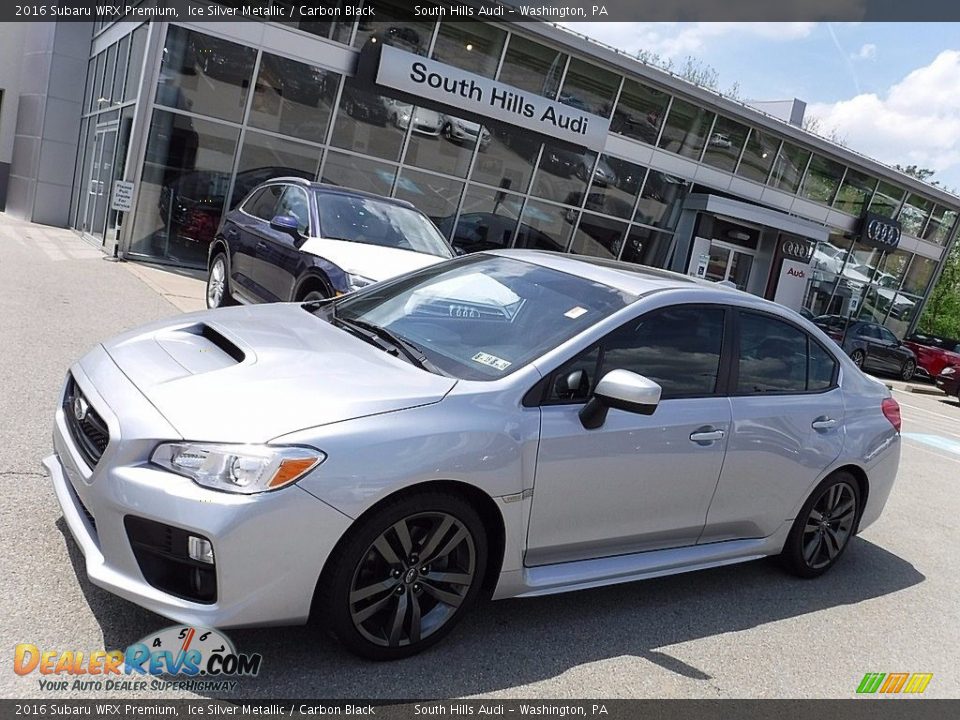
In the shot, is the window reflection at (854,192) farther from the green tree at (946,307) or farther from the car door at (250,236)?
the car door at (250,236)

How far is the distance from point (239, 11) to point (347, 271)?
10146 millimetres

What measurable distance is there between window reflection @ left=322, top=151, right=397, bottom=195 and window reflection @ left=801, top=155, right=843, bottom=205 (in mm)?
14931

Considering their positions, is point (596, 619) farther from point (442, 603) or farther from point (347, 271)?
point (347, 271)

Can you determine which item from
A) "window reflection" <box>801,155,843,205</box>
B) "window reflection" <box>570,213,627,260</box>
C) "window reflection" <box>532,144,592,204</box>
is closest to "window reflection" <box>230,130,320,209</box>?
"window reflection" <box>532,144,592,204</box>

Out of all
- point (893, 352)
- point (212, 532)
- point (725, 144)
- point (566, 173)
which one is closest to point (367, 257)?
point (212, 532)

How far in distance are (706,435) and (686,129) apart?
1997cm

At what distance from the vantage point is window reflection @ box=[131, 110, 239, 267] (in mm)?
14703

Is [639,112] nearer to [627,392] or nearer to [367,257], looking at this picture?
[367,257]

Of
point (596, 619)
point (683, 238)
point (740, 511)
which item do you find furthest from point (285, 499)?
point (683, 238)

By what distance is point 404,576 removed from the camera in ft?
10.2

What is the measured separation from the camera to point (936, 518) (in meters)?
6.87

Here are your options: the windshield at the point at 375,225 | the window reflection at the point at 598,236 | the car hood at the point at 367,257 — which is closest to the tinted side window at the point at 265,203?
the windshield at the point at 375,225

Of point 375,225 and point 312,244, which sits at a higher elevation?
point 375,225

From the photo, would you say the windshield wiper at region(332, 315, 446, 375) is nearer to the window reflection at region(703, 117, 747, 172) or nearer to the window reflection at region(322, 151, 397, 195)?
the window reflection at region(322, 151, 397, 195)
